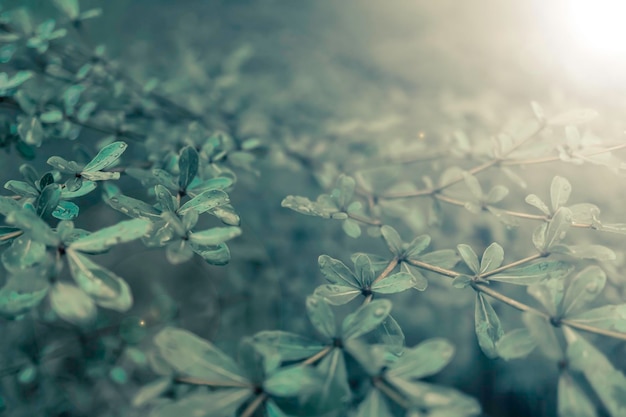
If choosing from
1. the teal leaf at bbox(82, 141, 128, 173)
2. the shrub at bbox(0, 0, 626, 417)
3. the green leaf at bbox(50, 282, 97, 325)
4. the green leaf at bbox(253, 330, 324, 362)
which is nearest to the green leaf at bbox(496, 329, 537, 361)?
the shrub at bbox(0, 0, 626, 417)

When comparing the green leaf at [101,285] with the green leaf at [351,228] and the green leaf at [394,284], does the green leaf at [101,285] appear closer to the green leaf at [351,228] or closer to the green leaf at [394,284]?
the green leaf at [394,284]

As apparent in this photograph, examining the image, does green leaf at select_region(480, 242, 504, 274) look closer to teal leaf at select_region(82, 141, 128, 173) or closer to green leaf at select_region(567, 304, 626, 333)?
green leaf at select_region(567, 304, 626, 333)

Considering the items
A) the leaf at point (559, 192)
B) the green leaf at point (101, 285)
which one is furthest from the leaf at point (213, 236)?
the leaf at point (559, 192)

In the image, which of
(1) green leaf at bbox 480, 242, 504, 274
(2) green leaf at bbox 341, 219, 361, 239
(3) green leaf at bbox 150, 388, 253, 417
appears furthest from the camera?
(2) green leaf at bbox 341, 219, 361, 239

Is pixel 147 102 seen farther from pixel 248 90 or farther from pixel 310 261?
pixel 310 261

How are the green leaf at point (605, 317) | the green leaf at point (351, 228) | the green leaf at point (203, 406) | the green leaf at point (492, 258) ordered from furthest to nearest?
1. the green leaf at point (351, 228)
2. the green leaf at point (492, 258)
3. the green leaf at point (605, 317)
4. the green leaf at point (203, 406)

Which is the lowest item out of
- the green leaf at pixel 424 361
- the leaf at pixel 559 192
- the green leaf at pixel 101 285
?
the green leaf at pixel 101 285
